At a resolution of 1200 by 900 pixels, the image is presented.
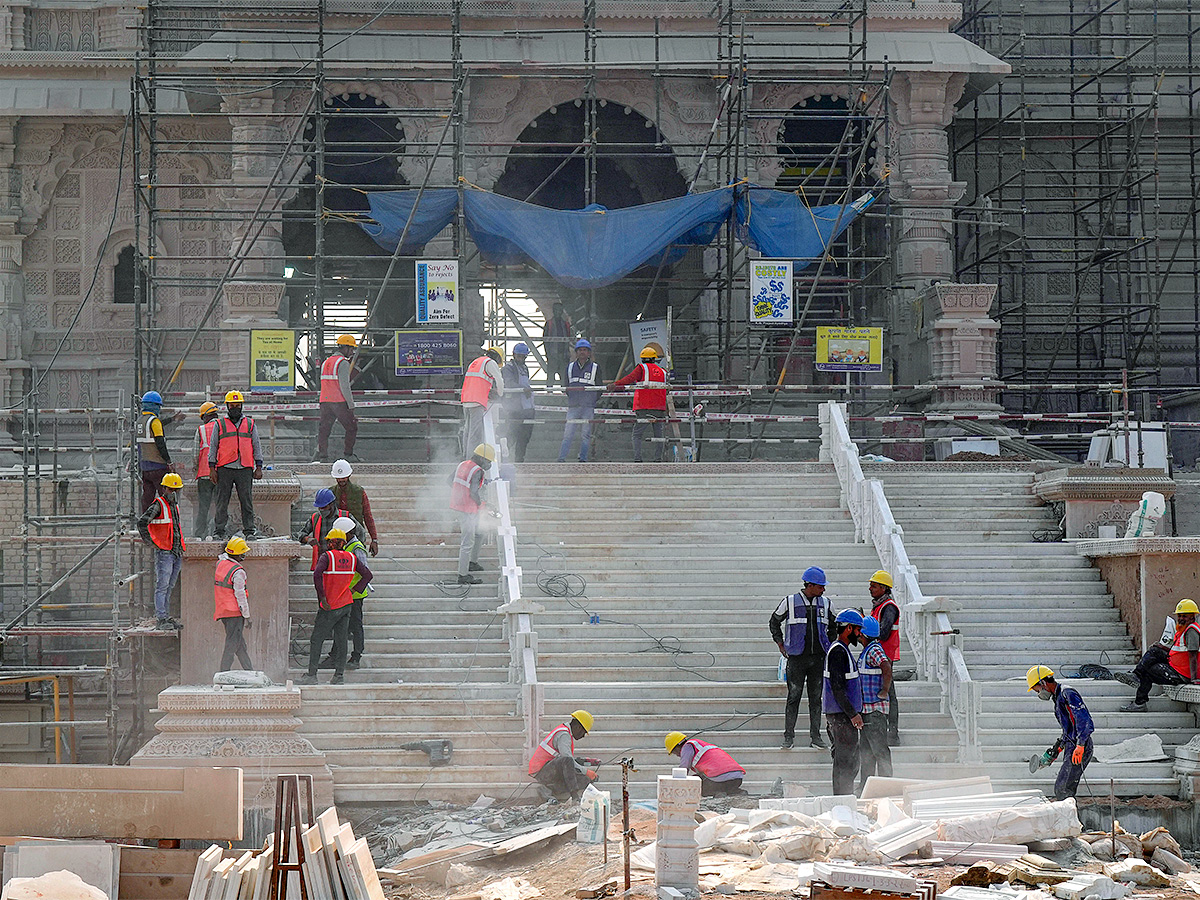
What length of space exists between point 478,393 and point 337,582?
471cm

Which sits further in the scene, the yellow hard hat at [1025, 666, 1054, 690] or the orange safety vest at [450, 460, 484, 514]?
the orange safety vest at [450, 460, 484, 514]

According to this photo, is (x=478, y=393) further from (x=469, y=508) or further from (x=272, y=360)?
(x=272, y=360)

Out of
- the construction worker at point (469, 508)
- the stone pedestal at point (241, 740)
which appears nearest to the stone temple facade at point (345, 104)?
the construction worker at point (469, 508)

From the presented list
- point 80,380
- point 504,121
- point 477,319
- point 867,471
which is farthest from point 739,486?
point 80,380

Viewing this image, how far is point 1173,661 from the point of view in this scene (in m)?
15.4

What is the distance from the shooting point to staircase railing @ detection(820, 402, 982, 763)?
14.7 metres

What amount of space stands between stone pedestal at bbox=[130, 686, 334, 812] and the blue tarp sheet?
36.3 feet

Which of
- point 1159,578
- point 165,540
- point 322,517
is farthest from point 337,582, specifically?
point 1159,578

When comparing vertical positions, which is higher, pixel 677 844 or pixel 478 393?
pixel 478 393

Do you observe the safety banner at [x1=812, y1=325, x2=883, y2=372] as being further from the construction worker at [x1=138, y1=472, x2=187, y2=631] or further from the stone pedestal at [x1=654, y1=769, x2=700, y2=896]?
the stone pedestal at [x1=654, y1=769, x2=700, y2=896]

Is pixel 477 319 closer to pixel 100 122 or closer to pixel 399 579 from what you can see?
pixel 100 122

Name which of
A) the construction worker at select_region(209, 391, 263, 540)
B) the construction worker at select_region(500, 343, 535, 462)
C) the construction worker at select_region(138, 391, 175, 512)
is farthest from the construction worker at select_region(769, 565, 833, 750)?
the construction worker at select_region(500, 343, 535, 462)

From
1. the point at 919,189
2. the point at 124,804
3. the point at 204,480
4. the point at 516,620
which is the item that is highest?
the point at 919,189

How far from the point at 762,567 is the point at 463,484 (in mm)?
3310
